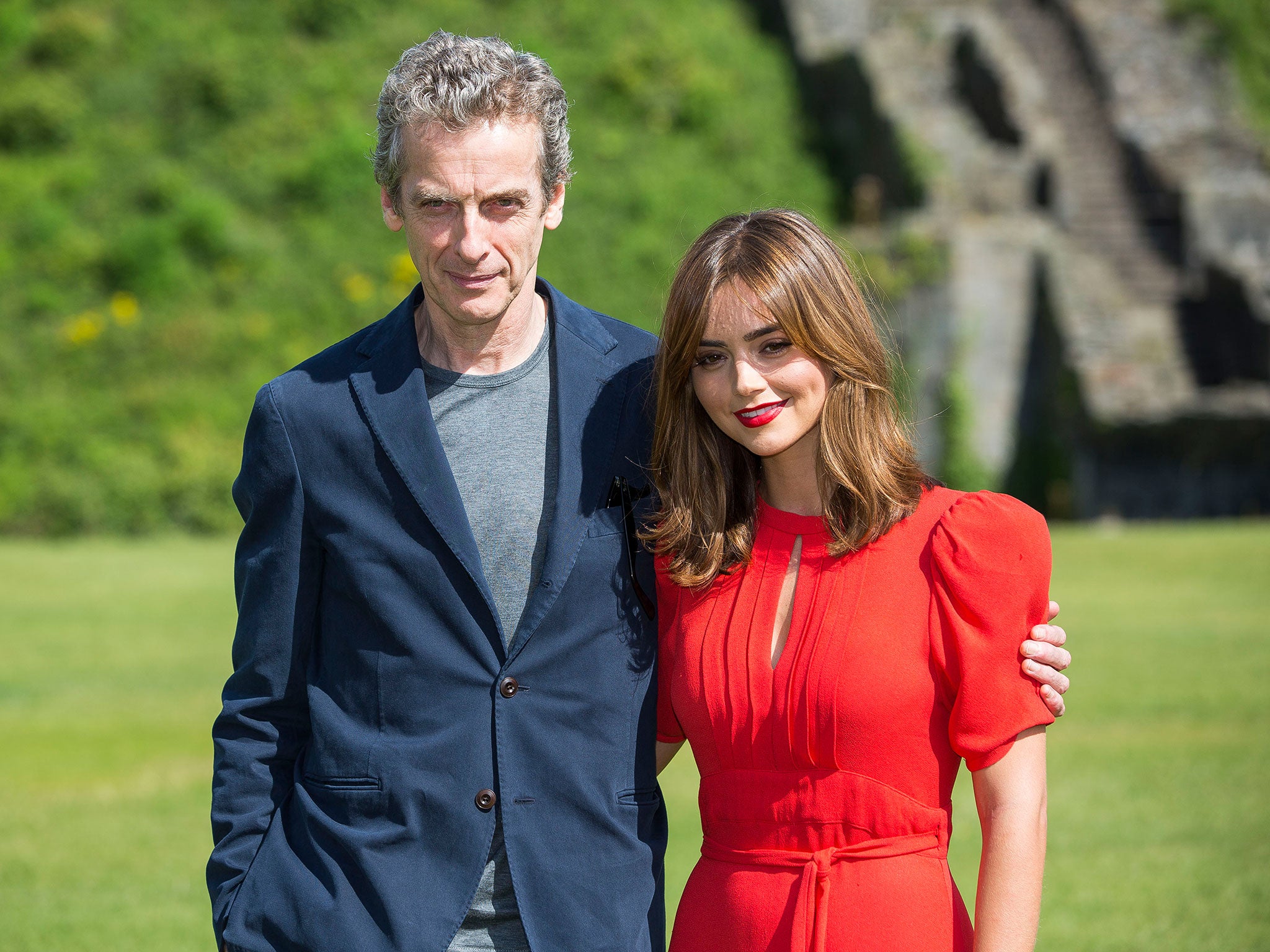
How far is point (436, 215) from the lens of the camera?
2637 millimetres

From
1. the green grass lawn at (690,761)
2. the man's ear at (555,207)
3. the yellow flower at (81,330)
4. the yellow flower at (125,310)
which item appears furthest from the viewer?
the yellow flower at (125,310)

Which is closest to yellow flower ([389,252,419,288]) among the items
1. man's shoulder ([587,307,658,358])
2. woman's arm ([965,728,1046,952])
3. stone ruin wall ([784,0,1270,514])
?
stone ruin wall ([784,0,1270,514])

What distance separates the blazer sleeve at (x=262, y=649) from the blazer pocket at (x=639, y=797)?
0.64m

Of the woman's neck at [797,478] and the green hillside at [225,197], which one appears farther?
the green hillside at [225,197]

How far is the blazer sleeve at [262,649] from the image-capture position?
2645 millimetres

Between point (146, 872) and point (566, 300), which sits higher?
point (566, 300)

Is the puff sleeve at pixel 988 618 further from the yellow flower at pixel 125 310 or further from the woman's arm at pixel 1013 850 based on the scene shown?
the yellow flower at pixel 125 310

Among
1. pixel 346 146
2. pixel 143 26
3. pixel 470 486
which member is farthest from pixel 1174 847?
pixel 143 26

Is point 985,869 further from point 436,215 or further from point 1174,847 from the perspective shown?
point 1174,847

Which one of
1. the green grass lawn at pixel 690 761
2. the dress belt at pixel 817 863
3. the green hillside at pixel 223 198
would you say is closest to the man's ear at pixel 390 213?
the dress belt at pixel 817 863

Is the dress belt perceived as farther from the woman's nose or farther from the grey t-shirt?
the woman's nose

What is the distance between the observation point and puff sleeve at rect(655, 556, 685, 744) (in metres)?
2.78

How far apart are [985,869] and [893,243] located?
15106 mm

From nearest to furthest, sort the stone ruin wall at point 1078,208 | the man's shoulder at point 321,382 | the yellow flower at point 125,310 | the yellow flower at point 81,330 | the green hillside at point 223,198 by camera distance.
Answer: the man's shoulder at point 321,382, the green hillside at point 223,198, the yellow flower at point 81,330, the yellow flower at point 125,310, the stone ruin wall at point 1078,208
